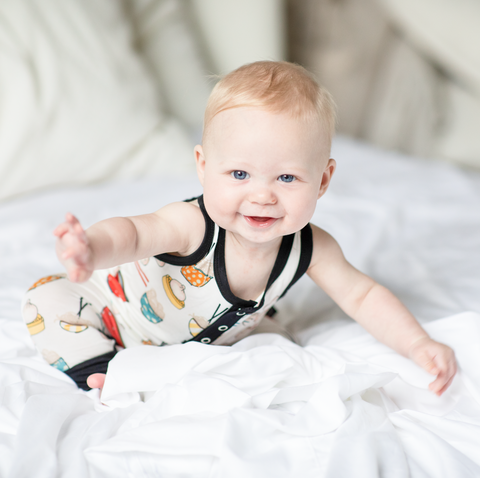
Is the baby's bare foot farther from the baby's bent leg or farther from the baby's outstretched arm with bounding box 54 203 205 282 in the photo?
the baby's outstretched arm with bounding box 54 203 205 282

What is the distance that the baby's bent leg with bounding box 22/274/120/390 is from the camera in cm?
74

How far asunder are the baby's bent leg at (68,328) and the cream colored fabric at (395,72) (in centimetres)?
146

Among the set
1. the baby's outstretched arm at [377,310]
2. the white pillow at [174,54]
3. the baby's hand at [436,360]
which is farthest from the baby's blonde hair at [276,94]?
the white pillow at [174,54]

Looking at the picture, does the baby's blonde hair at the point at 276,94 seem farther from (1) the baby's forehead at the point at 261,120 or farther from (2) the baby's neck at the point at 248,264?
(2) the baby's neck at the point at 248,264

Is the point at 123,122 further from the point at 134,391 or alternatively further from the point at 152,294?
the point at 134,391

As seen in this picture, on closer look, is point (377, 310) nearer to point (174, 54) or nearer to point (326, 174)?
point (326, 174)

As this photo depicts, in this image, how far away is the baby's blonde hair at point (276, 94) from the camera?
0.61 m

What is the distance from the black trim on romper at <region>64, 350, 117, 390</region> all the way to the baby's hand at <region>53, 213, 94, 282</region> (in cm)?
26

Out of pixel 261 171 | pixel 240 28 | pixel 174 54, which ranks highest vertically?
pixel 240 28

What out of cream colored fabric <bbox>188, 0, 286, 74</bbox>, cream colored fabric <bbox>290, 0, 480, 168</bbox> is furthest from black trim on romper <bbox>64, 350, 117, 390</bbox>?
cream colored fabric <bbox>290, 0, 480, 168</bbox>

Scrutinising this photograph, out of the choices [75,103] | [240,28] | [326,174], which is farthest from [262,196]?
[240,28]

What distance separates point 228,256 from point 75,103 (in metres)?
0.76

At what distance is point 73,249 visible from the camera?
52 centimetres

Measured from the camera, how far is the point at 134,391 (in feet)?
2.17
